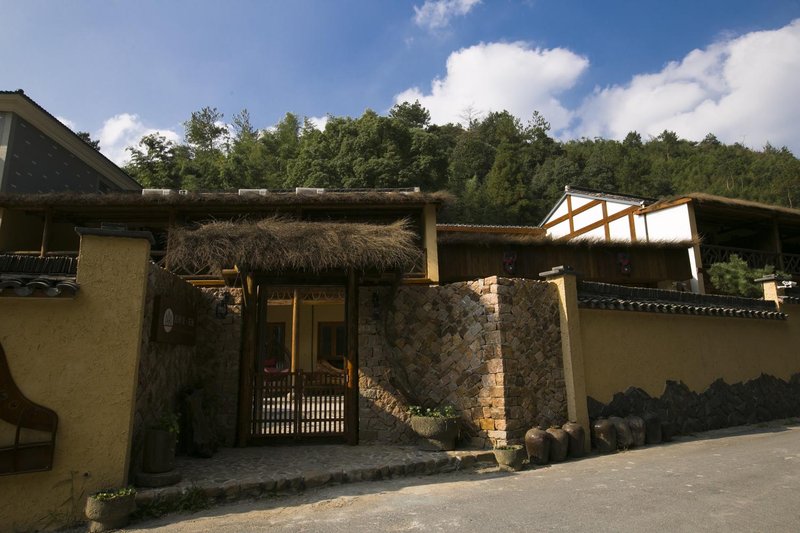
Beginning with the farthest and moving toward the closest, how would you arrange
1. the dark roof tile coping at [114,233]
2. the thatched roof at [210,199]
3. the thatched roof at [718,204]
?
the thatched roof at [718,204] → the thatched roof at [210,199] → the dark roof tile coping at [114,233]

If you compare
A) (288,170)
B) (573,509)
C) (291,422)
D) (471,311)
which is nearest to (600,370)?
(471,311)

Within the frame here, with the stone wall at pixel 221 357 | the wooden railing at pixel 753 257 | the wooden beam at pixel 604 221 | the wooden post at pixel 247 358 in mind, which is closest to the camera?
the wooden post at pixel 247 358

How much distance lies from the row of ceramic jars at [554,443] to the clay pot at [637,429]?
3.46 ft

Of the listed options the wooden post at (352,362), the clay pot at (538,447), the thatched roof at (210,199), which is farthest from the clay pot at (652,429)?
the thatched roof at (210,199)

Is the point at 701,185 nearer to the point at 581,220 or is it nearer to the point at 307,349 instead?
the point at 581,220

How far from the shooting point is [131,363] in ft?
16.8

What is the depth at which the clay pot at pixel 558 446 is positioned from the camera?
6957 millimetres

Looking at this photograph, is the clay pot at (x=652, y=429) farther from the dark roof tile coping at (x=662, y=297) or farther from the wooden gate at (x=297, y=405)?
the wooden gate at (x=297, y=405)

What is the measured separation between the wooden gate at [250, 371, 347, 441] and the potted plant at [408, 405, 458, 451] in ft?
4.28

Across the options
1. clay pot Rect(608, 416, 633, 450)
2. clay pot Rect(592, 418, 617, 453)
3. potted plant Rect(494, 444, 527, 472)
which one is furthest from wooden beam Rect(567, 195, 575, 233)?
potted plant Rect(494, 444, 527, 472)

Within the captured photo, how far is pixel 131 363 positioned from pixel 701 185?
39.9 metres

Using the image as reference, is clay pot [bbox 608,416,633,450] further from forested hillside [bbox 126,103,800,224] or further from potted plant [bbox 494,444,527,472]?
forested hillside [bbox 126,103,800,224]

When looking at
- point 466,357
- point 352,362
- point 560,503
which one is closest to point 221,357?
point 352,362

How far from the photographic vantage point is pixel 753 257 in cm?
1580
